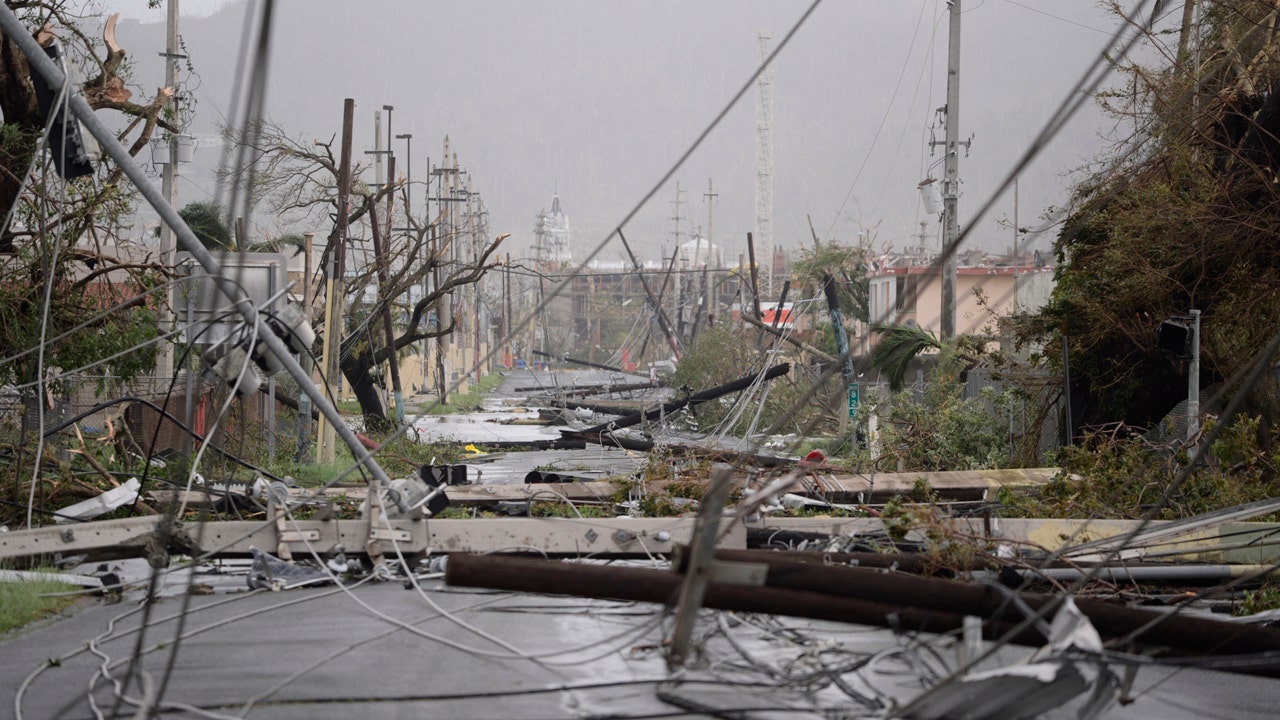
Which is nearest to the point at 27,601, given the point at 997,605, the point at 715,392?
the point at 997,605

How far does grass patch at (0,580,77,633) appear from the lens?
6371 millimetres

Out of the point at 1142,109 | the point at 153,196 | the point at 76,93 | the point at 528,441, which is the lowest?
the point at 528,441

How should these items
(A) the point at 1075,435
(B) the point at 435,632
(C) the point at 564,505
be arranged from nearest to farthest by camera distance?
(B) the point at 435,632 → (C) the point at 564,505 → (A) the point at 1075,435

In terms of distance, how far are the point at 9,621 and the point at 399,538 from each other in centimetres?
222

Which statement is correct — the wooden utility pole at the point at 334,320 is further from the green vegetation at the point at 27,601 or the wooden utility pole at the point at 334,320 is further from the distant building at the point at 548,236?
the distant building at the point at 548,236

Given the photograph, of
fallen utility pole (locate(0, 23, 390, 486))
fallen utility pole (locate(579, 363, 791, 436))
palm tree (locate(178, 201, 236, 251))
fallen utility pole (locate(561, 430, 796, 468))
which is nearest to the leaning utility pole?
fallen utility pole (locate(561, 430, 796, 468))

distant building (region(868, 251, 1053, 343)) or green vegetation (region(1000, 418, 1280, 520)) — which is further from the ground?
distant building (region(868, 251, 1053, 343))

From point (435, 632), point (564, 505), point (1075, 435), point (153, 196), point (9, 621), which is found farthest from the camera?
point (1075, 435)

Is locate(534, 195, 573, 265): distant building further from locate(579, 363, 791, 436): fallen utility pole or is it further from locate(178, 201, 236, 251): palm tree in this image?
locate(579, 363, 791, 436): fallen utility pole

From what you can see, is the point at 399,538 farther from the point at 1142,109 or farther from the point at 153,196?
the point at 1142,109

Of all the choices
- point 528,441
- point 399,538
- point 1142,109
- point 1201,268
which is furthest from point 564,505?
point 528,441

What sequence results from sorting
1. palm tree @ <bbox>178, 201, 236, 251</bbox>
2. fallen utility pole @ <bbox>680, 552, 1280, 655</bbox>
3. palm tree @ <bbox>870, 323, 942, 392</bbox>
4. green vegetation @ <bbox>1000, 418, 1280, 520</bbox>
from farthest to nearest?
palm tree @ <bbox>178, 201, 236, 251</bbox>, palm tree @ <bbox>870, 323, 942, 392</bbox>, green vegetation @ <bbox>1000, 418, 1280, 520</bbox>, fallen utility pole @ <bbox>680, 552, 1280, 655</bbox>

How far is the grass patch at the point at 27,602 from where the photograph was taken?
6371mm

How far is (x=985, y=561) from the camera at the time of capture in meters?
6.36
